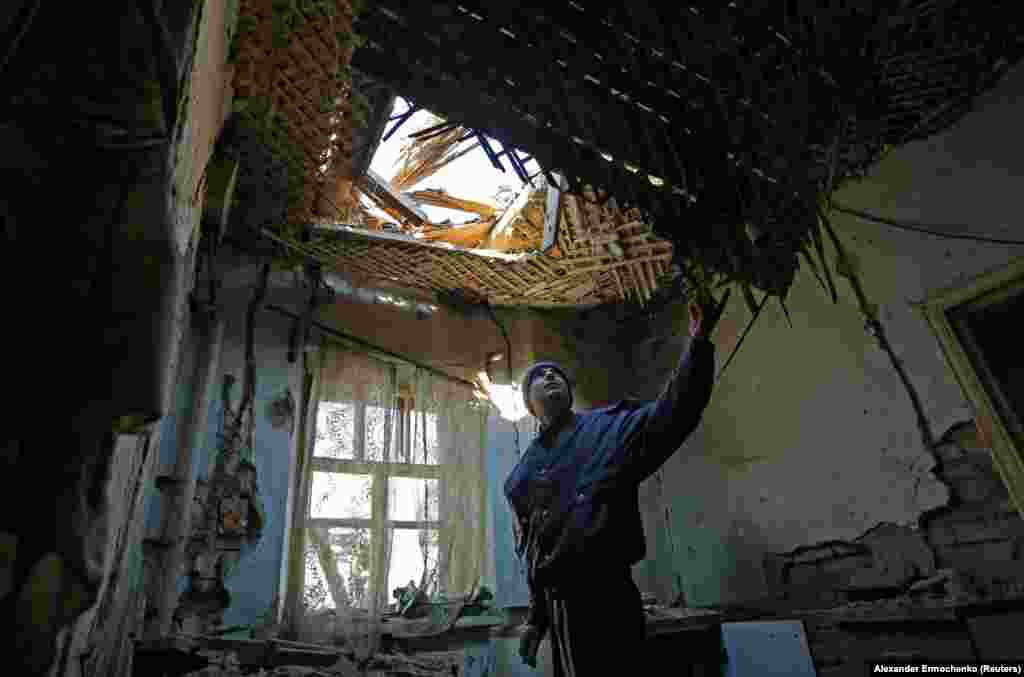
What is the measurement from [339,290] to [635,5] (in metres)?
3.62

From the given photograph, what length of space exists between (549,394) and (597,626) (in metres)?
1.30

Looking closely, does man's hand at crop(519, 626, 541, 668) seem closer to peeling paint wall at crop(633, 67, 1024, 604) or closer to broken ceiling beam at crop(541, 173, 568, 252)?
peeling paint wall at crop(633, 67, 1024, 604)

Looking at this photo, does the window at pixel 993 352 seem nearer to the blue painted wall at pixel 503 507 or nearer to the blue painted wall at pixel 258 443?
the blue painted wall at pixel 503 507

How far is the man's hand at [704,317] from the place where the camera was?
2.33 m

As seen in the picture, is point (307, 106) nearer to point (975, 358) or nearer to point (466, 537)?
point (466, 537)

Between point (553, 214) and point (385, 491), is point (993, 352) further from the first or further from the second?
point (385, 491)

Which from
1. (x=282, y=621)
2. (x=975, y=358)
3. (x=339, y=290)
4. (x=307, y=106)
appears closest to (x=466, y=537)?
(x=282, y=621)

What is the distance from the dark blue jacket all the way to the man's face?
10.5 inches

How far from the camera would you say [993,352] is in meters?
3.42

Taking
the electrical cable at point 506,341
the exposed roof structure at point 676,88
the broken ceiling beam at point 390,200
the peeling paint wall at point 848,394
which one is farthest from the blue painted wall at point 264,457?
the peeling paint wall at point 848,394

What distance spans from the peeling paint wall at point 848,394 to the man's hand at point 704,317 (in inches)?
77.7

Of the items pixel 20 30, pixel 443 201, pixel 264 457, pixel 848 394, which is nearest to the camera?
pixel 20 30

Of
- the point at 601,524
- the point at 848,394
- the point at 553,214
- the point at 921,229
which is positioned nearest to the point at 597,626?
the point at 601,524

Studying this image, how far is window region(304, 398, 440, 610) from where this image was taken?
3.90 meters
